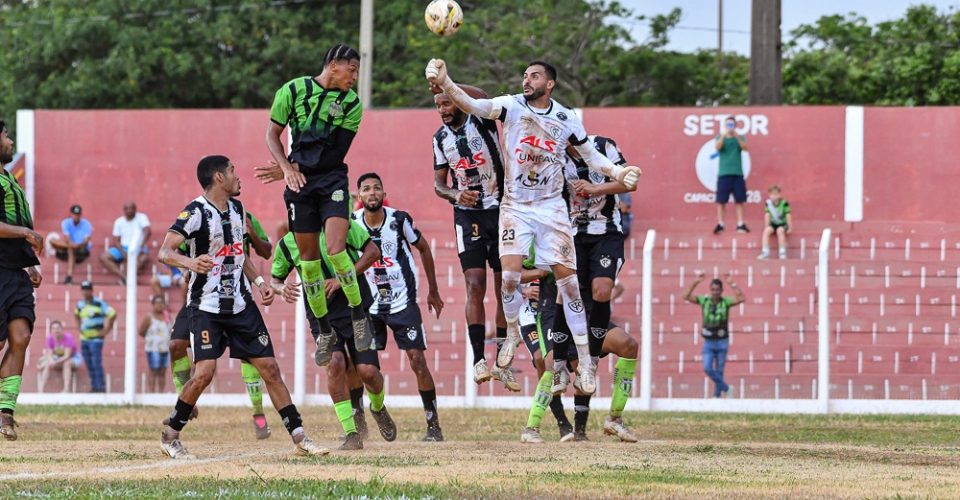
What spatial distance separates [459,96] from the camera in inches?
504

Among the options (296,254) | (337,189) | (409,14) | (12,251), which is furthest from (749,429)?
(409,14)

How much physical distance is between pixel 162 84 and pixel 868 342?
2496 centimetres

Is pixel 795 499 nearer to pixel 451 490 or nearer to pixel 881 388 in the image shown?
pixel 451 490

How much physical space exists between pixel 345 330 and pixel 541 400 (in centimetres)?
192

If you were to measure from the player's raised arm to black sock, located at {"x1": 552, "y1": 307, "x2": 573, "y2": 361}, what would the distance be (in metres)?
2.24

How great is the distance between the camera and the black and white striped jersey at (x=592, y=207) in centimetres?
1460

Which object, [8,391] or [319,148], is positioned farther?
[8,391]

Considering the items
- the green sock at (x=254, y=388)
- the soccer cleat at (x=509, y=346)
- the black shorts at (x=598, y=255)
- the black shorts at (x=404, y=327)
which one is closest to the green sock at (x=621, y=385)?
the black shorts at (x=598, y=255)

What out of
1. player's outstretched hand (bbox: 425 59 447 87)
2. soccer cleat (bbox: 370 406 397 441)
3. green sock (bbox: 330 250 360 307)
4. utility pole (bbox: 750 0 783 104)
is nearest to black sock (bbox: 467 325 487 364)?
soccer cleat (bbox: 370 406 397 441)

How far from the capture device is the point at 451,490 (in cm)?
985

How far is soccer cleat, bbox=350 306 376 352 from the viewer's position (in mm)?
13250

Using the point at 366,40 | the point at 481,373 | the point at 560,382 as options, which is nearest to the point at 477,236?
the point at 481,373

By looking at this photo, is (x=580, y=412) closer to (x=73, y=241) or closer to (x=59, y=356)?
(x=59, y=356)

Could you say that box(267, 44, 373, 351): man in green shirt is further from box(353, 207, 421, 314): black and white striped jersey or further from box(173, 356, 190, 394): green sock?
box(173, 356, 190, 394): green sock
